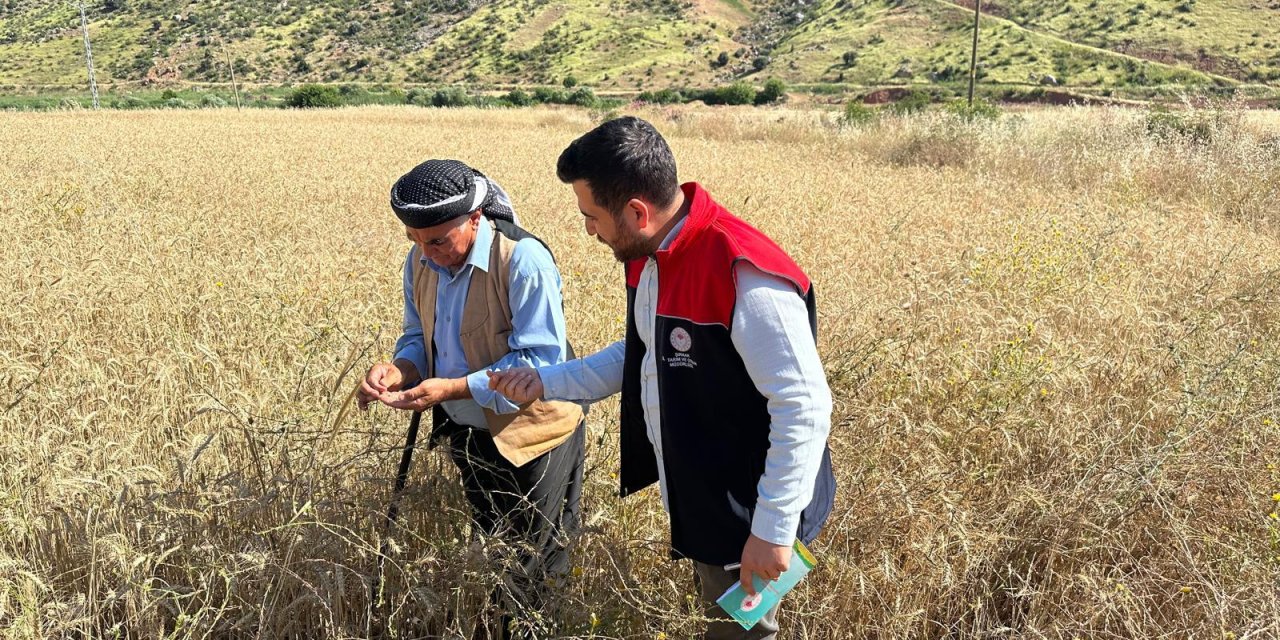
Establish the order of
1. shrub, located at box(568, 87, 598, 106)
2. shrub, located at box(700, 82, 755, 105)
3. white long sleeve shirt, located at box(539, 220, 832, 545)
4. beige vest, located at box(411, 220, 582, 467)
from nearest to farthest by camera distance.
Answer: white long sleeve shirt, located at box(539, 220, 832, 545) → beige vest, located at box(411, 220, 582, 467) → shrub, located at box(568, 87, 598, 106) → shrub, located at box(700, 82, 755, 105)

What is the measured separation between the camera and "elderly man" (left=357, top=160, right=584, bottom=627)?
2072 mm

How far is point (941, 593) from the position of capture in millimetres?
2348

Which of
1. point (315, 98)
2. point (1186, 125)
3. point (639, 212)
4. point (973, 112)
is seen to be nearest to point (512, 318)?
point (639, 212)

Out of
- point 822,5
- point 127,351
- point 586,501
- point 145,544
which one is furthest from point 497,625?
point 822,5

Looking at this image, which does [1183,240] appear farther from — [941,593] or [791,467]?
[791,467]

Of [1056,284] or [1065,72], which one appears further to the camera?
[1065,72]

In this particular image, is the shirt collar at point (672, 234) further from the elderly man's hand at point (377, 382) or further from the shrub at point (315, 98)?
the shrub at point (315, 98)

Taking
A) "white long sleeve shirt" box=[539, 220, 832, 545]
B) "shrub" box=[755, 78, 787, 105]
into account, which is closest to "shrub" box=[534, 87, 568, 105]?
"shrub" box=[755, 78, 787, 105]

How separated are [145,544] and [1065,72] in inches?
2442

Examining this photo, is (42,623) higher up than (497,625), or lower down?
higher up

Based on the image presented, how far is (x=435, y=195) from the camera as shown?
2053 millimetres

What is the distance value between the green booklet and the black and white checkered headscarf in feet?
3.86

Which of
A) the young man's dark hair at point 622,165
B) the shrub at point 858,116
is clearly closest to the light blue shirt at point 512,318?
the young man's dark hair at point 622,165

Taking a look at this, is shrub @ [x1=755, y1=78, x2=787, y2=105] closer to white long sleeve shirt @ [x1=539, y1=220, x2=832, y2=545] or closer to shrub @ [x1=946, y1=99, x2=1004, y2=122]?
shrub @ [x1=946, y1=99, x2=1004, y2=122]
